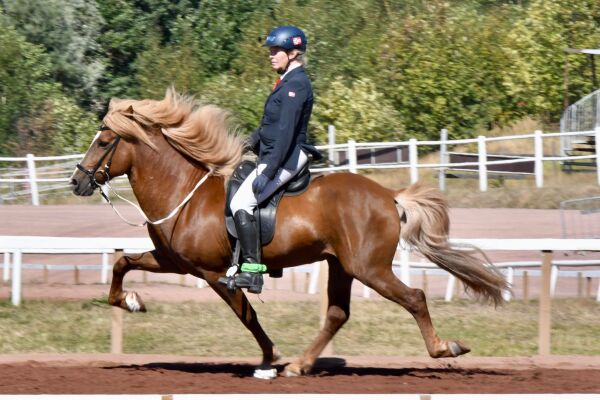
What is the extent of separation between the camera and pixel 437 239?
28.9 ft

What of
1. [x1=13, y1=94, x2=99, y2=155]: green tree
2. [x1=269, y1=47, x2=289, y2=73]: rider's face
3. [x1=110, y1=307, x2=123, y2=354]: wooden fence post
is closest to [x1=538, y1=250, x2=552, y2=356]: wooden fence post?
[x1=269, y1=47, x2=289, y2=73]: rider's face

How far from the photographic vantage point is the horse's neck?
29.2 ft

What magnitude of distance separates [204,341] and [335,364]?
1899mm

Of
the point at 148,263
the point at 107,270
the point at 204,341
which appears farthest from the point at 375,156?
the point at 148,263

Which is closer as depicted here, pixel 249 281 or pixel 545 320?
pixel 249 281

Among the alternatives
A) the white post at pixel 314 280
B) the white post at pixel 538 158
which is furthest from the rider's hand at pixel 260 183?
the white post at pixel 538 158

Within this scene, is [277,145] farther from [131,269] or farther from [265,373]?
[265,373]

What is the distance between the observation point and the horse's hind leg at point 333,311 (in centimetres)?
891

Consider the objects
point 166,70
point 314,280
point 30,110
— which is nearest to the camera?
point 314,280

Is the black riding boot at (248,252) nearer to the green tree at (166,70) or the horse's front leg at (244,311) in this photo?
the horse's front leg at (244,311)

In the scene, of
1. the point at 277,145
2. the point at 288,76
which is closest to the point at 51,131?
the point at 288,76

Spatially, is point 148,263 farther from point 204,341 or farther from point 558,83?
point 558,83

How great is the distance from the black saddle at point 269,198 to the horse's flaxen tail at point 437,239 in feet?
2.52

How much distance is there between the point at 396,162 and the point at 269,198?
1804 centimetres
